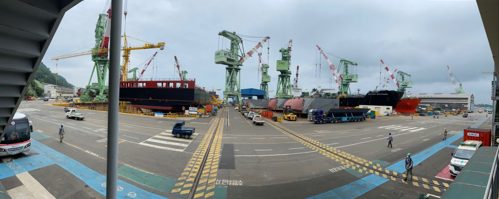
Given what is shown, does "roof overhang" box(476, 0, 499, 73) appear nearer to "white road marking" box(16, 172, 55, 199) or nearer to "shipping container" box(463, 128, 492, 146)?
"white road marking" box(16, 172, 55, 199)

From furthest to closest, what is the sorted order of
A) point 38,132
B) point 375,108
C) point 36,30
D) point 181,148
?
1. point 375,108
2. point 38,132
3. point 181,148
4. point 36,30

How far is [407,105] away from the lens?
91000mm

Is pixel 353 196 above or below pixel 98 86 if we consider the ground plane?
below

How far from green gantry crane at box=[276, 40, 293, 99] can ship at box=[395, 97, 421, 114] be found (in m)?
42.5

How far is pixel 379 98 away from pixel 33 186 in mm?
92818

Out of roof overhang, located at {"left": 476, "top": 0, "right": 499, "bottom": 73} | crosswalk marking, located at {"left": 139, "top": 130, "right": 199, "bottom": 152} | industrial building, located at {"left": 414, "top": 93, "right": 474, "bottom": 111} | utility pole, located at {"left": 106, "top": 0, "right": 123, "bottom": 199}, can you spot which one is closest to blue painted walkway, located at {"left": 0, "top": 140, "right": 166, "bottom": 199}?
crosswalk marking, located at {"left": 139, "top": 130, "right": 199, "bottom": 152}

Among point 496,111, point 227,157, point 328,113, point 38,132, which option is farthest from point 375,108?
point 38,132

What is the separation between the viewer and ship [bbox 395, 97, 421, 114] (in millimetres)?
90812

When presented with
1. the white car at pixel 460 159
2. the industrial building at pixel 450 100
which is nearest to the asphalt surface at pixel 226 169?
the white car at pixel 460 159

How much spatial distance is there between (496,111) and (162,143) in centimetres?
3658

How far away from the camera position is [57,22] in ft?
15.9

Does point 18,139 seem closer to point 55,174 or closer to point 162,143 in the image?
point 55,174

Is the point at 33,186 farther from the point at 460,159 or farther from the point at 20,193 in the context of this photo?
the point at 460,159

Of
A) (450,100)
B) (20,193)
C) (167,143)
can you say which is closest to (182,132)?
(167,143)
